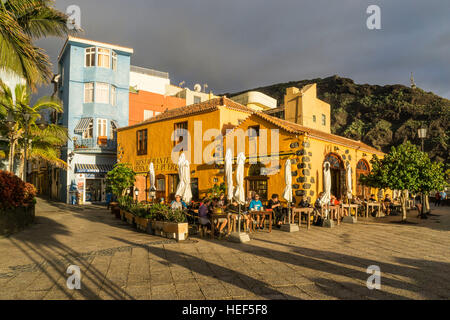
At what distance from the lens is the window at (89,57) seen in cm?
2688

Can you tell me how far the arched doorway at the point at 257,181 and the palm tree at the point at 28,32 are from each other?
32.0ft

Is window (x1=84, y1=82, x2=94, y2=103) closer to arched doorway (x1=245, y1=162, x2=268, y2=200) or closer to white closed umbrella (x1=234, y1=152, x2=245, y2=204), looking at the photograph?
arched doorway (x1=245, y1=162, x2=268, y2=200)

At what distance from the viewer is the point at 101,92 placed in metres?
26.8

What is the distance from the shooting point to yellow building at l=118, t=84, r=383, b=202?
1452 centimetres

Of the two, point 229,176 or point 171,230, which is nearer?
point 171,230

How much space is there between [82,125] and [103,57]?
6138 mm

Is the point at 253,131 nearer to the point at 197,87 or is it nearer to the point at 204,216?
the point at 204,216

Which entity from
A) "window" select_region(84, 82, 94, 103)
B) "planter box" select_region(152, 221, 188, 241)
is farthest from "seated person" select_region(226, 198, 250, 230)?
"window" select_region(84, 82, 94, 103)

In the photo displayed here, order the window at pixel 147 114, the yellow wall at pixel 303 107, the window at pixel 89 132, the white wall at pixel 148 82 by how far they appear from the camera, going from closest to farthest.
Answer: the window at pixel 89 132 → the yellow wall at pixel 303 107 → the window at pixel 147 114 → the white wall at pixel 148 82

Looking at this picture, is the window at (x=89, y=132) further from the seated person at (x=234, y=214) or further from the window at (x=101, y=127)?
the seated person at (x=234, y=214)

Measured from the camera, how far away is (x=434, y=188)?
14406 mm

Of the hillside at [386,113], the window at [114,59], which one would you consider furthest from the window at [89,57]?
the hillside at [386,113]

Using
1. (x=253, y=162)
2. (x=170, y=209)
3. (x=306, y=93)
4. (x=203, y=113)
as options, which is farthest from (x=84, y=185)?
(x=306, y=93)

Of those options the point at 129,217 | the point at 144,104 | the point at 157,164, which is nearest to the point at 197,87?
the point at 144,104
